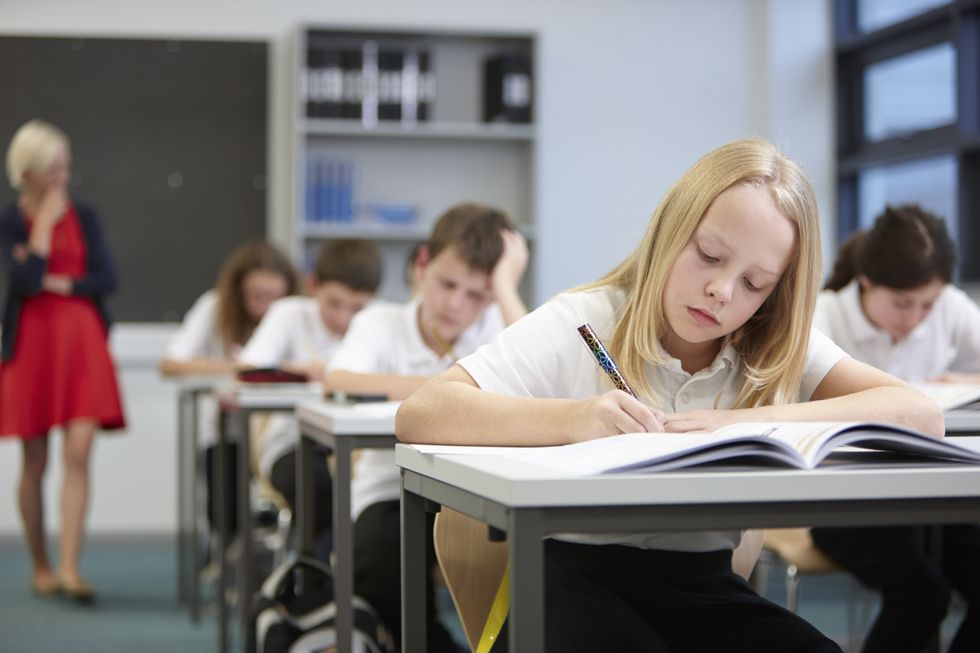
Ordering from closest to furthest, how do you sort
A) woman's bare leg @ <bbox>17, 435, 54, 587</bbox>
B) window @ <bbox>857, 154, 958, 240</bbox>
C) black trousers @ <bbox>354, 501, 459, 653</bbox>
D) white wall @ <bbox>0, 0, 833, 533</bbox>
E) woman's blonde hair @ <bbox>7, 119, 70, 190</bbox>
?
black trousers @ <bbox>354, 501, 459, 653</bbox> < woman's blonde hair @ <bbox>7, 119, 70, 190</bbox> < woman's bare leg @ <bbox>17, 435, 54, 587</bbox> < window @ <bbox>857, 154, 958, 240</bbox> < white wall @ <bbox>0, 0, 833, 533</bbox>

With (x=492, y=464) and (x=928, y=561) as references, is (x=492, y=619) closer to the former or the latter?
(x=492, y=464)

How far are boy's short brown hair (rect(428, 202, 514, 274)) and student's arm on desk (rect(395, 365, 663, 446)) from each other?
1.05 m

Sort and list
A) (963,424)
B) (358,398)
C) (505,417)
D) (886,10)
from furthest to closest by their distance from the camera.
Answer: (886,10) < (358,398) < (963,424) < (505,417)

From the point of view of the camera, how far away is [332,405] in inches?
88.2

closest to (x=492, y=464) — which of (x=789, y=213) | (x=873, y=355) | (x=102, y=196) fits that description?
(x=789, y=213)

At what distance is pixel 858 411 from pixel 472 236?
1255 mm

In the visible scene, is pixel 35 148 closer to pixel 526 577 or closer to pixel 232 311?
pixel 232 311

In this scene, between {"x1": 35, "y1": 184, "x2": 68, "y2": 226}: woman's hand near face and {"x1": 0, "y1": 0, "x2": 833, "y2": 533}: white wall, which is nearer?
{"x1": 35, "y1": 184, "x2": 68, "y2": 226}: woman's hand near face

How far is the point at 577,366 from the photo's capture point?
5.07 feet

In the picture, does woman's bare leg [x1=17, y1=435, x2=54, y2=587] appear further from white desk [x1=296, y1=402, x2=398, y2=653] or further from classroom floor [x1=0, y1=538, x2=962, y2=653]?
white desk [x1=296, y1=402, x2=398, y2=653]

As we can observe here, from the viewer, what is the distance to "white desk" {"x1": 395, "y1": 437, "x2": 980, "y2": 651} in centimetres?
95

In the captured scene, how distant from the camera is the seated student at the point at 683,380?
1.34 meters

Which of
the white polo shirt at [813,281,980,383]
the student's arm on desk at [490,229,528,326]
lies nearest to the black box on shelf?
the white polo shirt at [813,281,980,383]

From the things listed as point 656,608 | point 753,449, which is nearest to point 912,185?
point 656,608
